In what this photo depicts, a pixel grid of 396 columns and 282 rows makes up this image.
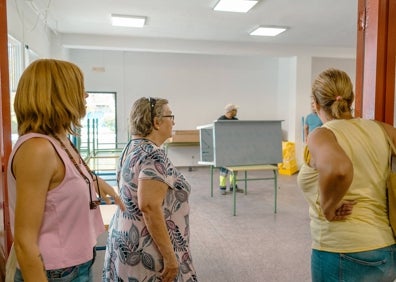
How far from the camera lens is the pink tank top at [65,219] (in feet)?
2.81

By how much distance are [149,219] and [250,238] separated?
2.48m

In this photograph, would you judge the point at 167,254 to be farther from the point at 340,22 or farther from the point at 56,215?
the point at 340,22

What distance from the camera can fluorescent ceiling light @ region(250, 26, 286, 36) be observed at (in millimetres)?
5805

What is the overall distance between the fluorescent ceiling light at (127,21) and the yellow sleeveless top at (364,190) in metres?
4.68

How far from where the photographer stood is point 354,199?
3.57 feet

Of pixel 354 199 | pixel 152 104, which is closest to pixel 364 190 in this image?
pixel 354 199

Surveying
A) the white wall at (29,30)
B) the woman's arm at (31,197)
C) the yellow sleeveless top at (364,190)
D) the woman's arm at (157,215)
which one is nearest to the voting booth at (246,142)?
the white wall at (29,30)

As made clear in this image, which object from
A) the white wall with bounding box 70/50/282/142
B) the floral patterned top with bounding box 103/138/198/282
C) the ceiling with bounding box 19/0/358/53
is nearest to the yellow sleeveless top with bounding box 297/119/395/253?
the floral patterned top with bounding box 103/138/198/282

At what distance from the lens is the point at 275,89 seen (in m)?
8.65

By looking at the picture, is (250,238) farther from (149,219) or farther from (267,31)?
(267,31)

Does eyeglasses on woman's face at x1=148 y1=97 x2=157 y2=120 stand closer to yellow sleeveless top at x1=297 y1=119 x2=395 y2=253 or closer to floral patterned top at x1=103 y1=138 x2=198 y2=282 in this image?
floral patterned top at x1=103 y1=138 x2=198 y2=282

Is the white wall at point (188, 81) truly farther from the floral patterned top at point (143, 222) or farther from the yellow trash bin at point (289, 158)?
the floral patterned top at point (143, 222)

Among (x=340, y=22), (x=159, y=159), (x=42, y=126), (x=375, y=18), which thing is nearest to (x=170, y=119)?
(x=159, y=159)

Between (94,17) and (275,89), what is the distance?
509 cm
